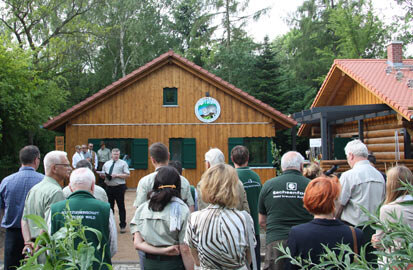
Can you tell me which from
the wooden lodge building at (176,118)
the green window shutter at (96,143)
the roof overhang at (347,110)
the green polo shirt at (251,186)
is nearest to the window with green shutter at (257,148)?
the wooden lodge building at (176,118)

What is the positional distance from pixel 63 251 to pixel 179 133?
17.5 metres

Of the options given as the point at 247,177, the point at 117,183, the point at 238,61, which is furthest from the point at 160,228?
the point at 238,61

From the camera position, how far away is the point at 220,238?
3.06 m

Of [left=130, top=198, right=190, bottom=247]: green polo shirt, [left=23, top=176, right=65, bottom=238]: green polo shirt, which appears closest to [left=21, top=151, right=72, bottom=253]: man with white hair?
[left=23, top=176, right=65, bottom=238]: green polo shirt

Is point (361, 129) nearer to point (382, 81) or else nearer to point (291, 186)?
point (382, 81)

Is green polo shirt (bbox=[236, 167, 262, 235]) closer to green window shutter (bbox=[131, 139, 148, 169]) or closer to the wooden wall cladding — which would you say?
the wooden wall cladding

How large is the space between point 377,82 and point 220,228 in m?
13.3

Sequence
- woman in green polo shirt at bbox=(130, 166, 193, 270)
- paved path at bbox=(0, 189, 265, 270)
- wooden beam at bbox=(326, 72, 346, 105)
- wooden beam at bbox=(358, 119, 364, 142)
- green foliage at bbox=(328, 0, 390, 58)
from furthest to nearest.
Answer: green foliage at bbox=(328, 0, 390, 58)
wooden beam at bbox=(326, 72, 346, 105)
wooden beam at bbox=(358, 119, 364, 142)
paved path at bbox=(0, 189, 265, 270)
woman in green polo shirt at bbox=(130, 166, 193, 270)

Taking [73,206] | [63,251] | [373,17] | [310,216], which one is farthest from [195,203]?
[373,17]

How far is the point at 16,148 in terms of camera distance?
794 inches

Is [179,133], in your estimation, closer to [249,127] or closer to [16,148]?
[249,127]

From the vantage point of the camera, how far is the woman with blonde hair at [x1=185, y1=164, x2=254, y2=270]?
10.1 feet

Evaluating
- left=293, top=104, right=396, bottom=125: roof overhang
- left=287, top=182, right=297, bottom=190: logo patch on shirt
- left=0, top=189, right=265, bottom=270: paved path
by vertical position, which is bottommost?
left=0, top=189, right=265, bottom=270: paved path

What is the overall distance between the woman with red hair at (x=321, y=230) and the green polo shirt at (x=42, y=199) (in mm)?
2366
